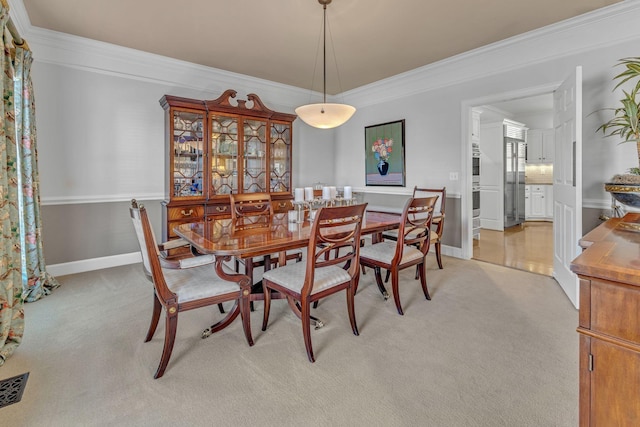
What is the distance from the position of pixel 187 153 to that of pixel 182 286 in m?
2.43

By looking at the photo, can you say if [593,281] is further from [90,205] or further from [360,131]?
[360,131]

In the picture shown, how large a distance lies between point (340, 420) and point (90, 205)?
3669mm

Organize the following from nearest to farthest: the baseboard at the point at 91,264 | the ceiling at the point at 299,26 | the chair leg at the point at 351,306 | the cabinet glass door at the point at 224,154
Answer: the chair leg at the point at 351,306, the ceiling at the point at 299,26, the baseboard at the point at 91,264, the cabinet glass door at the point at 224,154

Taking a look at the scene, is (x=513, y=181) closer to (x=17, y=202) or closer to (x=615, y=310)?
(x=615, y=310)

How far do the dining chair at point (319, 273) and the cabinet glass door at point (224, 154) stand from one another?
2.26 metres

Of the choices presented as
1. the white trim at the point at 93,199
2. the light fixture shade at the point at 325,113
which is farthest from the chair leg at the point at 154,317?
the white trim at the point at 93,199

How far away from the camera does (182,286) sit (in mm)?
1851

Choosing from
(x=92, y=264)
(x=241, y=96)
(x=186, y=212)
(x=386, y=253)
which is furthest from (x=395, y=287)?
(x=241, y=96)

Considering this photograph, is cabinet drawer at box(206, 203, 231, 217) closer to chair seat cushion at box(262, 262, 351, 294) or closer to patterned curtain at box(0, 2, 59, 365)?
patterned curtain at box(0, 2, 59, 365)

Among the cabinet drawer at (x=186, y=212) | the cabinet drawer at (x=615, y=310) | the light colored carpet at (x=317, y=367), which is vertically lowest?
the light colored carpet at (x=317, y=367)

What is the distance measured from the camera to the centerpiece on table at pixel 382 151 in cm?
499

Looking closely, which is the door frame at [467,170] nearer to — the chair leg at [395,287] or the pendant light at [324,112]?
the pendant light at [324,112]

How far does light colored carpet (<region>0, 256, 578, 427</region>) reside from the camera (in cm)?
146

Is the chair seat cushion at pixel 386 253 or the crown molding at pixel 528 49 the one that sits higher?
the crown molding at pixel 528 49
